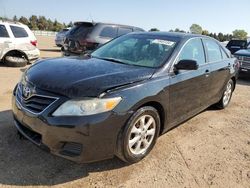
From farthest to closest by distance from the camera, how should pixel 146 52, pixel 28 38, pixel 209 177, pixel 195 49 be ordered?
pixel 28 38, pixel 195 49, pixel 146 52, pixel 209 177

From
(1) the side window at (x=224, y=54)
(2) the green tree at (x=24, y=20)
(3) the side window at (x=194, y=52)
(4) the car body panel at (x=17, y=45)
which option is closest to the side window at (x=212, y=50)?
(1) the side window at (x=224, y=54)

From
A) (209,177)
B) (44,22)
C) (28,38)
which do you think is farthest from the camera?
(44,22)

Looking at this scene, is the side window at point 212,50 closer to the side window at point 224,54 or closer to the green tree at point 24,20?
the side window at point 224,54

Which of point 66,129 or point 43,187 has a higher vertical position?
point 66,129

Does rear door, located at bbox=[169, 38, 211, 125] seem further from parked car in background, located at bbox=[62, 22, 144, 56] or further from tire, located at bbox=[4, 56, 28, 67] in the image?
tire, located at bbox=[4, 56, 28, 67]

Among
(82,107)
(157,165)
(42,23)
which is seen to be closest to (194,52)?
(157,165)

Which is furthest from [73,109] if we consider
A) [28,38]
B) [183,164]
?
[28,38]

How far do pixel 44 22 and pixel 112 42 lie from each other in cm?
8082

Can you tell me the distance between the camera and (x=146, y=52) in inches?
179

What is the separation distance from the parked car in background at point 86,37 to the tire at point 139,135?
5853mm

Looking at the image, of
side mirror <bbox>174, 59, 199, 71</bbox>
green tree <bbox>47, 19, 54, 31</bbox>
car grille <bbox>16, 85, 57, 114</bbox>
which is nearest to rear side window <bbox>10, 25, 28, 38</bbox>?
car grille <bbox>16, 85, 57, 114</bbox>

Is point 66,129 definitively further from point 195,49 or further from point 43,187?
point 195,49

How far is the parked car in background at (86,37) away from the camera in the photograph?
9.76 metres

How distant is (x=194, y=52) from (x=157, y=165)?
208cm
